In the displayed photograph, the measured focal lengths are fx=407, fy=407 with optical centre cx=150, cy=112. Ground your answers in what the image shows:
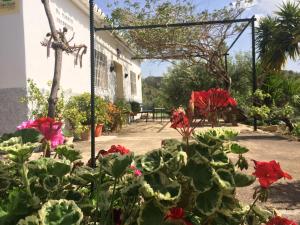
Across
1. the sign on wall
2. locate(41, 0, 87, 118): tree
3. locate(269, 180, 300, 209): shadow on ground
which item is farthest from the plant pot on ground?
locate(269, 180, 300, 209): shadow on ground

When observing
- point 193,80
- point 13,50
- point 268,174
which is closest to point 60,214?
point 268,174

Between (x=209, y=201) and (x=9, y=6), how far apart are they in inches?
284

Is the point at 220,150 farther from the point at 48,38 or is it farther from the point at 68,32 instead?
the point at 68,32

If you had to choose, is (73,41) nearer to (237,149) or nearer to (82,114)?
(82,114)

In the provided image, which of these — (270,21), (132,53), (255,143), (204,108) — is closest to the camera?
(204,108)

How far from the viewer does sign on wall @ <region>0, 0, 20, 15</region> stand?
25.2ft

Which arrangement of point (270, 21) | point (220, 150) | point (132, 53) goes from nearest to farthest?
point (220, 150), point (270, 21), point (132, 53)

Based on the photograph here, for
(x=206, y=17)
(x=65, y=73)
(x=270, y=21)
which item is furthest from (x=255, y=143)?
(x=270, y=21)

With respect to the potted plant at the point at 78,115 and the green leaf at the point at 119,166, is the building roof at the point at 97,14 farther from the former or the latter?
the green leaf at the point at 119,166

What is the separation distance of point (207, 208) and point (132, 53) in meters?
19.1

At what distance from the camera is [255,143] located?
324 inches

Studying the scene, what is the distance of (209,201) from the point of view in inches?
60.1

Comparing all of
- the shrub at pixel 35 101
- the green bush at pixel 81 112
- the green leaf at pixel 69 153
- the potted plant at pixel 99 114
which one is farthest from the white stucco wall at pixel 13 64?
the green leaf at pixel 69 153

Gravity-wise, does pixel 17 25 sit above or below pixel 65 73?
above
